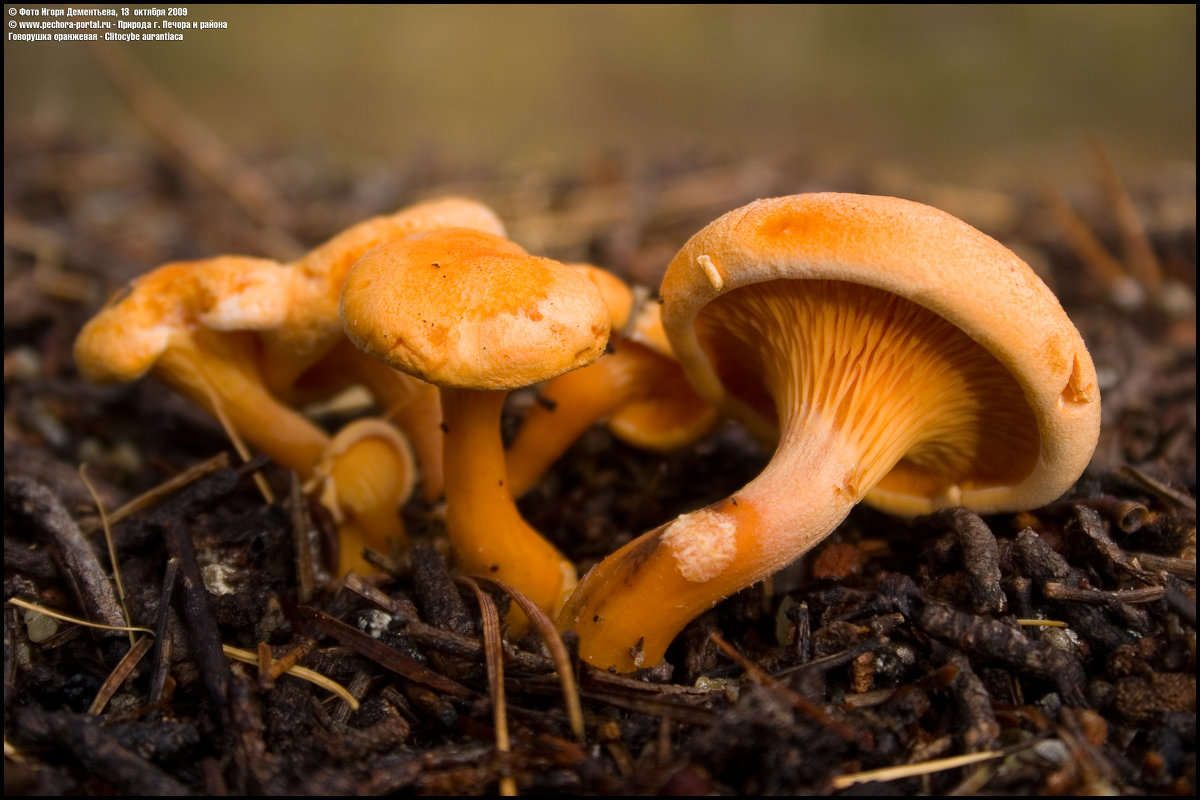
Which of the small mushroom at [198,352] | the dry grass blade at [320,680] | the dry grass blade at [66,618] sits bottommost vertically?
the dry grass blade at [320,680]

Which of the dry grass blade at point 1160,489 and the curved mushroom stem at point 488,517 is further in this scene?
the dry grass blade at point 1160,489

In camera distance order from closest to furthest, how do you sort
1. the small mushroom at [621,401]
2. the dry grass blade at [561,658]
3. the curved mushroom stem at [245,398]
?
the dry grass blade at [561,658]
the small mushroom at [621,401]
the curved mushroom stem at [245,398]

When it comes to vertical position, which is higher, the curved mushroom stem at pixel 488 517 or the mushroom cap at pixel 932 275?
the mushroom cap at pixel 932 275

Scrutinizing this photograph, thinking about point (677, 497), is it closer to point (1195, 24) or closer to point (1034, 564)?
point (1034, 564)

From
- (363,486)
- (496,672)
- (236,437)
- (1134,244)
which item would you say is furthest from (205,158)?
(1134,244)

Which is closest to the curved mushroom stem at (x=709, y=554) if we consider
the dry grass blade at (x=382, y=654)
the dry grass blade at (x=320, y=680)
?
the dry grass blade at (x=382, y=654)

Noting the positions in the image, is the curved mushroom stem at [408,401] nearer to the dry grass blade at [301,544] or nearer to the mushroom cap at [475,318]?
the dry grass blade at [301,544]

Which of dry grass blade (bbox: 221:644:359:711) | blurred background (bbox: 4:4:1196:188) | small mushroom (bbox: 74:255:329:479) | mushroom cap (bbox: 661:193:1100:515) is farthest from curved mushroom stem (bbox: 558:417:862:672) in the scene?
blurred background (bbox: 4:4:1196:188)

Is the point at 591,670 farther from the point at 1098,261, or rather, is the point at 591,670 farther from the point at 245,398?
the point at 1098,261
